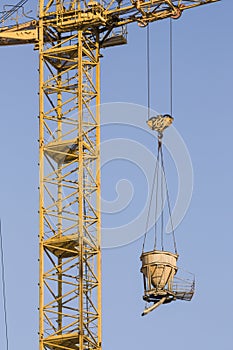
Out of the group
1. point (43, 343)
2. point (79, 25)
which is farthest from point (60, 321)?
point (79, 25)

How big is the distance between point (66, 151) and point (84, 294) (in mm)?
6870

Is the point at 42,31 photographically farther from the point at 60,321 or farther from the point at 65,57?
the point at 60,321

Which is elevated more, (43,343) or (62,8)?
(62,8)

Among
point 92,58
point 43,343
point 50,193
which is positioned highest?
point 92,58

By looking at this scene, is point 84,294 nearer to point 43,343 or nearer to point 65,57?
point 43,343

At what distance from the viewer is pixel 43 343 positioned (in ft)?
315

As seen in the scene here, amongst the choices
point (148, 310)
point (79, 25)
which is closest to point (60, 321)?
point (148, 310)

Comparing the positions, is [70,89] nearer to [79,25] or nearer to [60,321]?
[79,25]

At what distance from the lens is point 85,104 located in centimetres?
9950

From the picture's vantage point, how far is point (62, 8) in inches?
3984

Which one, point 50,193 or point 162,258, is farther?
point 50,193

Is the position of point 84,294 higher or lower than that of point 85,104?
lower

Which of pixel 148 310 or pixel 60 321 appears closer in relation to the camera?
pixel 148 310

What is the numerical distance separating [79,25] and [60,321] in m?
14.2
